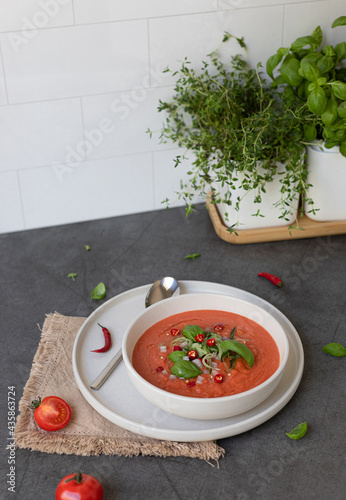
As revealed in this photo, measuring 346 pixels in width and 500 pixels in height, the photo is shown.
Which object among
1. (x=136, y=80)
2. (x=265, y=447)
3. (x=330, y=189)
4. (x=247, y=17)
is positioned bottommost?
(x=265, y=447)

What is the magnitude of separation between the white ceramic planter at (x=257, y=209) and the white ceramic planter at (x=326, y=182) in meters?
0.06

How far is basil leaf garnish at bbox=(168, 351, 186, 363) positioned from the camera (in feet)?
3.35

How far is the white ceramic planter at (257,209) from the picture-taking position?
149cm

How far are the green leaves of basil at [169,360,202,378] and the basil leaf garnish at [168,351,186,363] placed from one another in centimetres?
2

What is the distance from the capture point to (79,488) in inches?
34.2

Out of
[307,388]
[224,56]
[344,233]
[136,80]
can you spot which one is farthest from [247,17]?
[307,388]

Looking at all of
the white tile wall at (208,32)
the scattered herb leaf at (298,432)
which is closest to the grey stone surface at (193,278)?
the scattered herb leaf at (298,432)

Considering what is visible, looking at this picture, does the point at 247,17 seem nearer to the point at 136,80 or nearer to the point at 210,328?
the point at 136,80

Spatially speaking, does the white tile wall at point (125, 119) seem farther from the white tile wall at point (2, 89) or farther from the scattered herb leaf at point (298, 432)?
the scattered herb leaf at point (298, 432)

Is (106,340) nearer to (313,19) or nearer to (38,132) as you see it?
(38,132)

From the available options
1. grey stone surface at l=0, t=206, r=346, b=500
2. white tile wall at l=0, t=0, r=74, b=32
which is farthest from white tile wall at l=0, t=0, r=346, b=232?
grey stone surface at l=0, t=206, r=346, b=500

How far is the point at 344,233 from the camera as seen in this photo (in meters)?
1.60

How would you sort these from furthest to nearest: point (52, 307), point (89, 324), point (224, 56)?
1. point (224, 56)
2. point (52, 307)
3. point (89, 324)

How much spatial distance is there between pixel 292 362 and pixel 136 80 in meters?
0.87
